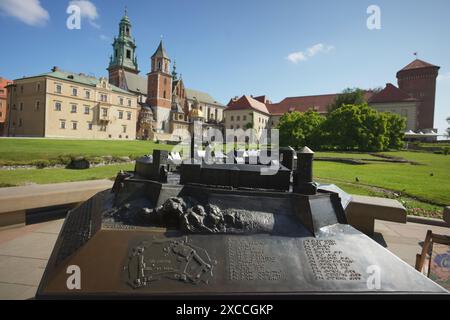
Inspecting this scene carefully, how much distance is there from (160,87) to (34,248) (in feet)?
187

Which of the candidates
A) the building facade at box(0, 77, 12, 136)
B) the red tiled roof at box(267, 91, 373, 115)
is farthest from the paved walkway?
the red tiled roof at box(267, 91, 373, 115)

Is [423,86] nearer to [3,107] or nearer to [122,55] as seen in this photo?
[122,55]

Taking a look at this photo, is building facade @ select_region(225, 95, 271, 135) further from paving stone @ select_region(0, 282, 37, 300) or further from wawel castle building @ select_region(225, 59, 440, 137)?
paving stone @ select_region(0, 282, 37, 300)

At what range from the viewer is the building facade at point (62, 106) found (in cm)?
3694

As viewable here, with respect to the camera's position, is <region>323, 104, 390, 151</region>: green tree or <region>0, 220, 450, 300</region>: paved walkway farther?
<region>323, 104, 390, 151</region>: green tree

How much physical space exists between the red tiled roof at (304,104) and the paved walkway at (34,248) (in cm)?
5912

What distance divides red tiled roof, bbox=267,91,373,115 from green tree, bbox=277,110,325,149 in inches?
1036

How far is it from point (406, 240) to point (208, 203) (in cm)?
520

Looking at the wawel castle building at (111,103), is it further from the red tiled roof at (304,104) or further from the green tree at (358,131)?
the green tree at (358,131)

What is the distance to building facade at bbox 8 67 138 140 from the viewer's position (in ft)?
121

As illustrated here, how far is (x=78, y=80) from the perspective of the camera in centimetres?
4097
